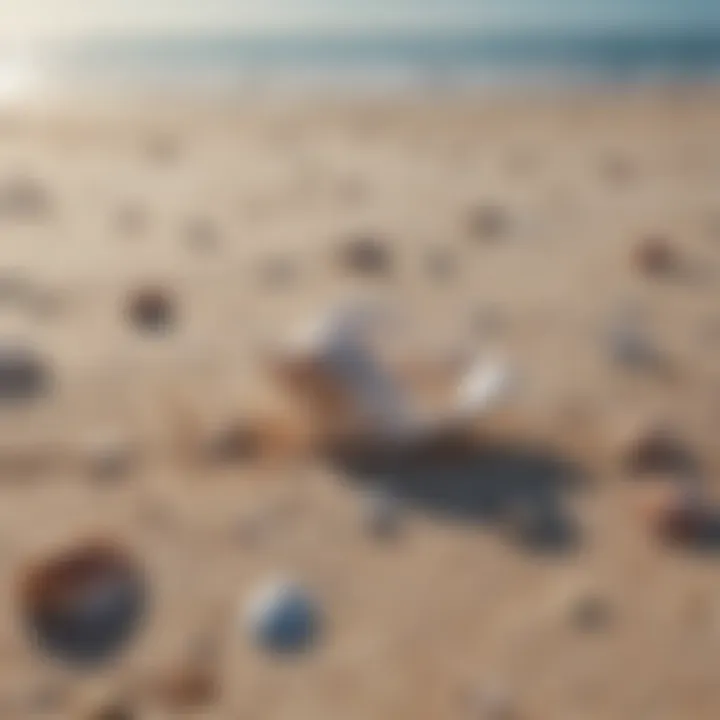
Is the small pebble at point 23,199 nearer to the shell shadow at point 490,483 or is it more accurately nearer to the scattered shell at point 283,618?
the shell shadow at point 490,483

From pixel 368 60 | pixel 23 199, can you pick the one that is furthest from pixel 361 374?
pixel 368 60

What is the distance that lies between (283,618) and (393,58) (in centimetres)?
115

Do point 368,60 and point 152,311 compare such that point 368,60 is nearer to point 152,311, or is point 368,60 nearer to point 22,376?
point 152,311

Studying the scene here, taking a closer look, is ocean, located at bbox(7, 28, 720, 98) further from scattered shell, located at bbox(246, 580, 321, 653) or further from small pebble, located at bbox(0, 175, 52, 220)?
scattered shell, located at bbox(246, 580, 321, 653)

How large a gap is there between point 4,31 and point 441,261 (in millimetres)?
852

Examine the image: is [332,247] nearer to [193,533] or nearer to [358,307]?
[358,307]

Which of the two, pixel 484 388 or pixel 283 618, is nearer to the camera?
pixel 283 618

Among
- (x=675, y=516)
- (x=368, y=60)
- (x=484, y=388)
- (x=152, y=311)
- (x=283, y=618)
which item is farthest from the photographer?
(x=368, y=60)

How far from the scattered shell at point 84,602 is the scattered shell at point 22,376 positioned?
0.25m

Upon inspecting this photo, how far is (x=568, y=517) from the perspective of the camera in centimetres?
147

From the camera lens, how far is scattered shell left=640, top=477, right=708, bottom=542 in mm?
1446

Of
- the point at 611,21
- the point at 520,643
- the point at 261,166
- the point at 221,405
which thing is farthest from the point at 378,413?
the point at 611,21

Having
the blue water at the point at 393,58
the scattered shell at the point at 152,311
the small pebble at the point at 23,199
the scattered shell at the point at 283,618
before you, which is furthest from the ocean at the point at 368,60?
the scattered shell at the point at 283,618

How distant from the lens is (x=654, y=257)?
1809 mm
